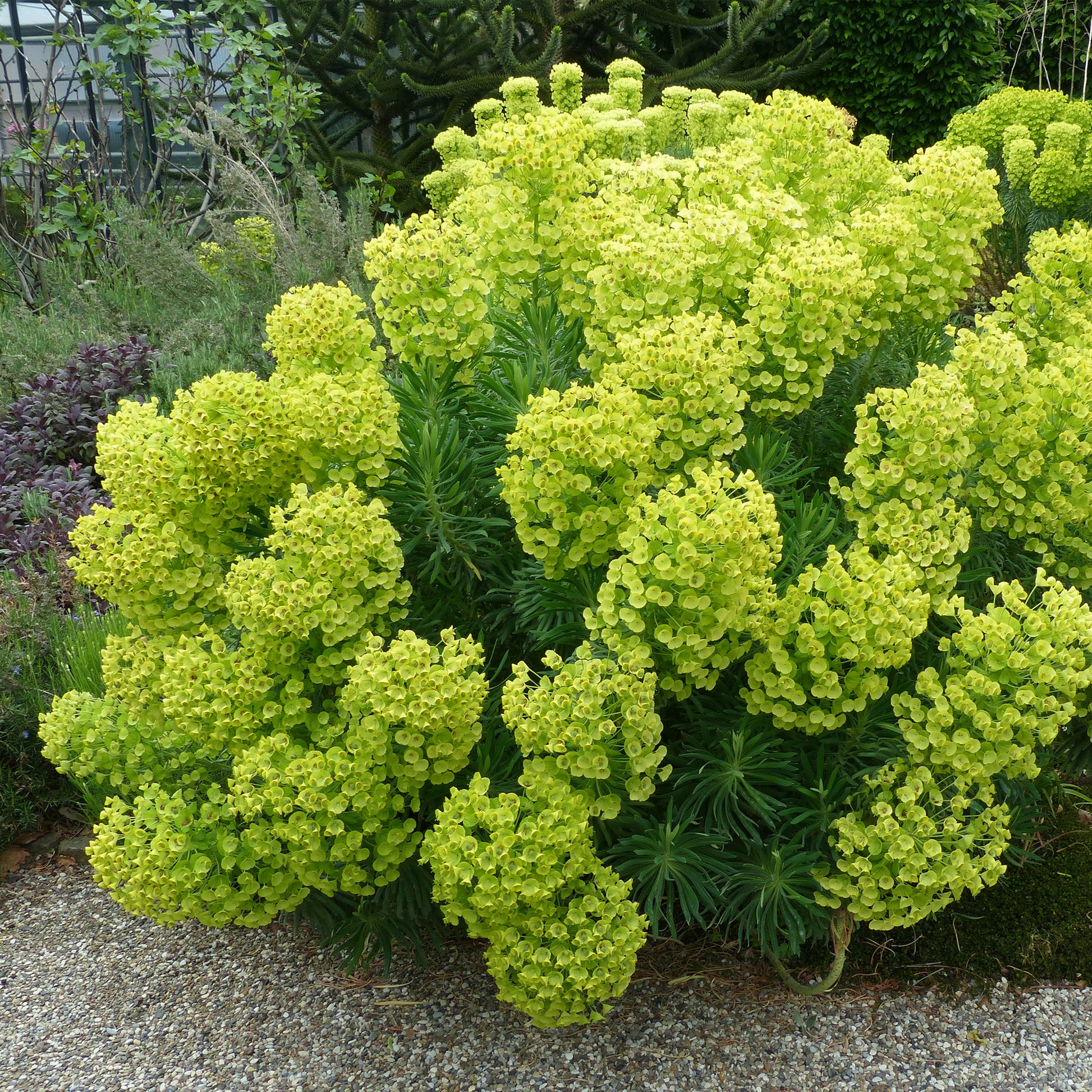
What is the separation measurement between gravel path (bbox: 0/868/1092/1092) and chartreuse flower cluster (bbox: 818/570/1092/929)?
0.60 metres

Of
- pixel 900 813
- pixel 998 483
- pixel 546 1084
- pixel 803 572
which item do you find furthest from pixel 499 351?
pixel 546 1084

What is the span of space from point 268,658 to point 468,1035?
4.56 feet

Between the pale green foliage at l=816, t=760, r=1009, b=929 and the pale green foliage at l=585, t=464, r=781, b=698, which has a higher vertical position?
the pale green foliage at l=585, t=464, r=781, b=698

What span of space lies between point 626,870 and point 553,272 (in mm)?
1787

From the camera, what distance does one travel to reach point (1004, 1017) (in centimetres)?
319

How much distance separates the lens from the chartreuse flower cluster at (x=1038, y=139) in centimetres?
668

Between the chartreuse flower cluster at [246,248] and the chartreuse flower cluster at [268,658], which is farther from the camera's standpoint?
the chartreuse flower cluster at [246,248]

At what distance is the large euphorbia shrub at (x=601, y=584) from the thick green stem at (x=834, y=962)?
0.04 metres

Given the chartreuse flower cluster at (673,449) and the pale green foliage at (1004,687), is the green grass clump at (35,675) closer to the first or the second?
the chartreuse flower cluster at (673,449)

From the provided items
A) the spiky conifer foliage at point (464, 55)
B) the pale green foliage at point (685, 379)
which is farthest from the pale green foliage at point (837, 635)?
the spiky conifer foliage at point (464, 55)

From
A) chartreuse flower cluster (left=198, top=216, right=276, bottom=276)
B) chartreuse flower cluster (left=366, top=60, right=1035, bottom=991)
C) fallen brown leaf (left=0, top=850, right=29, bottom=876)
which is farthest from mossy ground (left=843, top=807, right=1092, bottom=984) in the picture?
chartreuse flower cluster (left=198, top=216, right=276, bottom=276)

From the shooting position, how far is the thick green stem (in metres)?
3.02

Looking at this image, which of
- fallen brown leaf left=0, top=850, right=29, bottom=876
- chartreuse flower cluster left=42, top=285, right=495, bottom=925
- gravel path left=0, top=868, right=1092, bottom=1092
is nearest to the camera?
chartreuse flower cluster left=42, top=285, right=495, bottom=925

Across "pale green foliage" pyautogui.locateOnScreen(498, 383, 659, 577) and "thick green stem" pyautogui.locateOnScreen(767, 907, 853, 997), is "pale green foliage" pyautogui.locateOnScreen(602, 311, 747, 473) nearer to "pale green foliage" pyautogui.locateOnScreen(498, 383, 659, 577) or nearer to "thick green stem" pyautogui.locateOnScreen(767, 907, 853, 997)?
"pale green foliage" pyautogui.locateOnScreen(498, 383, 659, 577)
